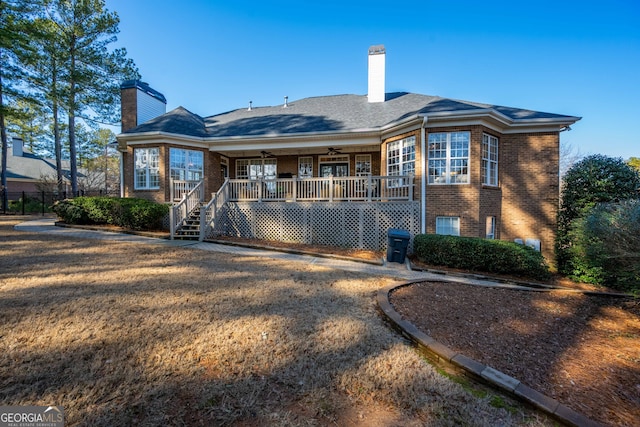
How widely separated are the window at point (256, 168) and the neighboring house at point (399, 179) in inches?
86.3

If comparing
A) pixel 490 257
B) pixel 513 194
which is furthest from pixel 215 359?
pixel 513 194

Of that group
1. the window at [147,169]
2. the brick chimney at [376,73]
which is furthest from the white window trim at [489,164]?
the window at [147,169]

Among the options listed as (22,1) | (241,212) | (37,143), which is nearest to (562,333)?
(241,212)

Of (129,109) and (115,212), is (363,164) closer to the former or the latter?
(115,212)

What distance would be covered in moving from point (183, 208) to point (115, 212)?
9.89ft

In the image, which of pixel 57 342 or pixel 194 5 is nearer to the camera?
pixel 57 342

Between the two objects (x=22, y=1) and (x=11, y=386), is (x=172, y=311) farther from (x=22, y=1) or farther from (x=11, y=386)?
(x=22, y=1)

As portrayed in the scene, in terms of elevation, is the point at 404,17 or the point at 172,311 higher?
the point at 404,17

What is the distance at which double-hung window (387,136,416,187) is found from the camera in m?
10.0

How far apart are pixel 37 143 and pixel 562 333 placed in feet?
146

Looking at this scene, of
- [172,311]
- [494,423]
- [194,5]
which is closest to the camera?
[494,423]

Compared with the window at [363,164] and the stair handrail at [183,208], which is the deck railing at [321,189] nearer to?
the stair handrail at [183,208]

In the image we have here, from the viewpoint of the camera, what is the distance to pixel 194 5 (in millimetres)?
11953

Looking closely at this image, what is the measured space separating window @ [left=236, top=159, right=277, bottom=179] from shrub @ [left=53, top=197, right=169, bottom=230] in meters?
5.49
